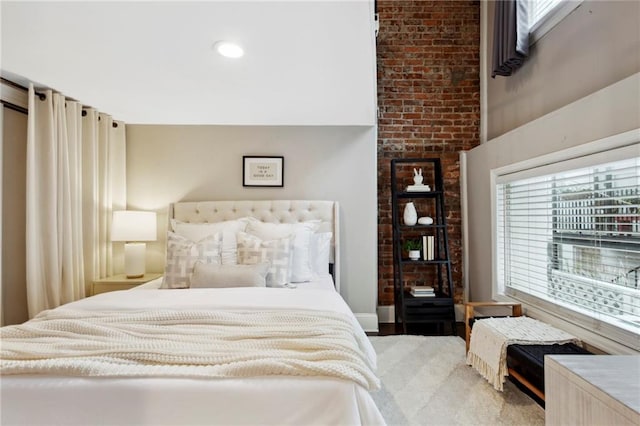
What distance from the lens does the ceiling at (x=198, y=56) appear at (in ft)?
5.48

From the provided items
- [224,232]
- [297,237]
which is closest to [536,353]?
[297,237]

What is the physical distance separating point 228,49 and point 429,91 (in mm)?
2590

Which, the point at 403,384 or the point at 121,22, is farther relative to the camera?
the point at 403,384

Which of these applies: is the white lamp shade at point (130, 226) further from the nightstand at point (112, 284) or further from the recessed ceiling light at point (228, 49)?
the recessed ceiling light at point (228, 49)

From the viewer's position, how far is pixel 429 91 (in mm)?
3797

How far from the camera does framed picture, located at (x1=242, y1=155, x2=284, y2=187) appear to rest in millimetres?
3441

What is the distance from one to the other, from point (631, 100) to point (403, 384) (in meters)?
2.13

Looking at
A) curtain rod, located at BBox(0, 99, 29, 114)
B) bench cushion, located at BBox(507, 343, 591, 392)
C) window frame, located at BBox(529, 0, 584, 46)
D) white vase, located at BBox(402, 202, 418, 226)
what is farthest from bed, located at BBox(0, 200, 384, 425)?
window frame, located at BBox(529, 0, 584, 46)

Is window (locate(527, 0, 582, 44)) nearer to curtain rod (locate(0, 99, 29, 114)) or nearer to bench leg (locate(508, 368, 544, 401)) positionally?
bench leg (locate(508, 368, 544, 401))

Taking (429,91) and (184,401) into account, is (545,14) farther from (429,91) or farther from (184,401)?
(184,401)

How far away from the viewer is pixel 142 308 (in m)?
1.77

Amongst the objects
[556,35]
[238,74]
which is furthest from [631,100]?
[238,74]

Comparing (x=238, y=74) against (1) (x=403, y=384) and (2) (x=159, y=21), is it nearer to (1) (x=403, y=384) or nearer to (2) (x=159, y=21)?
(2) (x=159, y=21)

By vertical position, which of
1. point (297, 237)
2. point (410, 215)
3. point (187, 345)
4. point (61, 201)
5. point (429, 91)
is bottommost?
point (187, 345)
